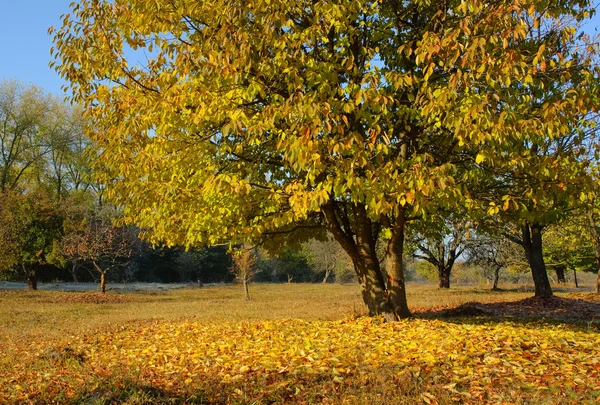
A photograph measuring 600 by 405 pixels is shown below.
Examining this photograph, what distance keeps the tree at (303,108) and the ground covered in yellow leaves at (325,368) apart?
1.98 meters

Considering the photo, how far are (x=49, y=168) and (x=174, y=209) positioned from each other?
45597mm

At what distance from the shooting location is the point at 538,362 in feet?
19.9

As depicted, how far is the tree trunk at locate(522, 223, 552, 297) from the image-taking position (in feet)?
61.2

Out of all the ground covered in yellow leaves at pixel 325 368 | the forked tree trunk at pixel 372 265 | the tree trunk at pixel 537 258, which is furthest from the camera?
the tree trunk at pixel 537 258

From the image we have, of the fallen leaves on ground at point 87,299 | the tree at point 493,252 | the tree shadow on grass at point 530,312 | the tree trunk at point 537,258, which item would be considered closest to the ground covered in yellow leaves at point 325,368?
the tree shadow on grass at point 530,312

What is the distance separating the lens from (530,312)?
14.8 m

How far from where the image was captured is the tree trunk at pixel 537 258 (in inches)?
734

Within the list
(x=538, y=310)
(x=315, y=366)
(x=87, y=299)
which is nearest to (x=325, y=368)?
(x=315, y=366)

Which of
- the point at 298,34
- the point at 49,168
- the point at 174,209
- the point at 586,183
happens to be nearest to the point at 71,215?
the point at 49,168

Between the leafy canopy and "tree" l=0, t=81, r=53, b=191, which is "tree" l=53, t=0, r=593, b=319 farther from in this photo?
"tree" l=0, t=81, r=53, b=191

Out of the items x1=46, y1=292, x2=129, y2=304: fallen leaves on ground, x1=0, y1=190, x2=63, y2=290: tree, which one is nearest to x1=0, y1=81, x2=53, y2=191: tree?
x1=0, y1=190, x2=63, y2=290: tree

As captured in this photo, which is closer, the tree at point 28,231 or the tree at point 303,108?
the tree at point 303,108

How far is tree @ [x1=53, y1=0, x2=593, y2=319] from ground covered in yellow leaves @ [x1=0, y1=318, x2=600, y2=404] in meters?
1.98

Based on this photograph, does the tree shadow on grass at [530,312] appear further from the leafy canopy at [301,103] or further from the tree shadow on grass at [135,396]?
the tree shadow on grass at [135,396]
